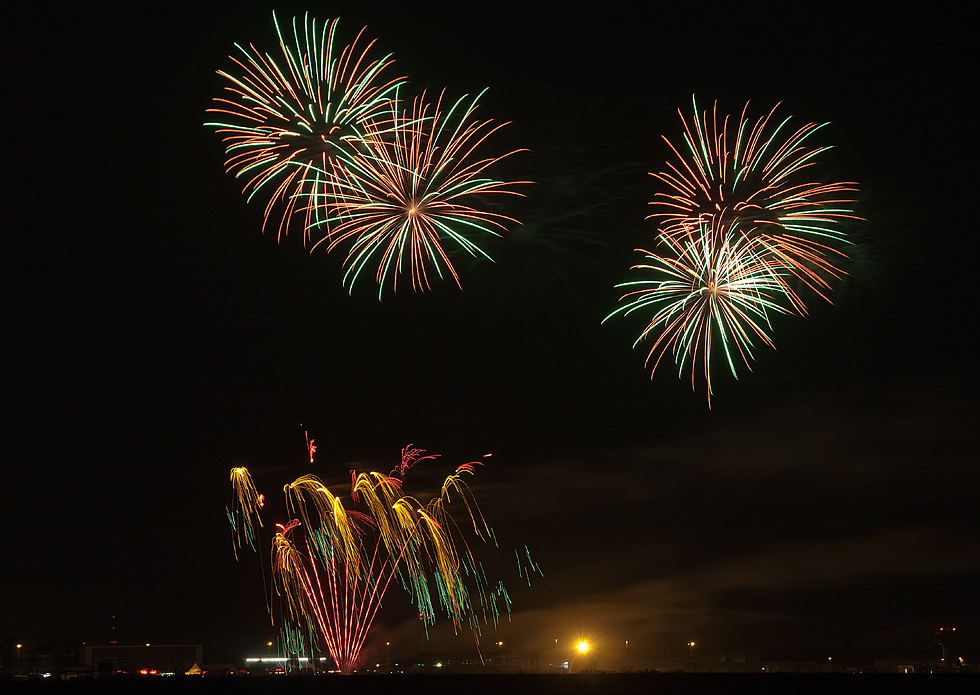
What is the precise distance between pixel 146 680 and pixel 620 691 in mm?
17950

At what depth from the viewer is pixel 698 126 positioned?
2689cm

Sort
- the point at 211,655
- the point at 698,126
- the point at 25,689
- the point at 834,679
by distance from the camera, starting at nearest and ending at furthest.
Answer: the point at 698,126
the point at 25,689
the point at 834,679
the point at 211,655

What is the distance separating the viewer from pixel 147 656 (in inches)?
3720

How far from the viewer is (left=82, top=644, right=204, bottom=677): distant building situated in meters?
90.9

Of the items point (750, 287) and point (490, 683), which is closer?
point (750, 287)

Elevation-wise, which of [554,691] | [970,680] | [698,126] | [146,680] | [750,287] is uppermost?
[698,126]

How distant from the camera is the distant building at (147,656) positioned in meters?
90.9

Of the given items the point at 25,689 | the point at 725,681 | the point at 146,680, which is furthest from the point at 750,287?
the point at 25,689

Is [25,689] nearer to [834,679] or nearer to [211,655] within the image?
[834,679]

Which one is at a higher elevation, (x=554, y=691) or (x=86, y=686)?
(x=86, y=686)

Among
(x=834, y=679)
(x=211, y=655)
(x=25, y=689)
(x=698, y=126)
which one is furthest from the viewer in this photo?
(x=211, y=655)

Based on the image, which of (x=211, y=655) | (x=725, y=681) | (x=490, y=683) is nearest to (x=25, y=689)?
(x=490, y=683)

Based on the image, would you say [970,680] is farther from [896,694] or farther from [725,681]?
[725,681]

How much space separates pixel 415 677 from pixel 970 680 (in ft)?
68.2
